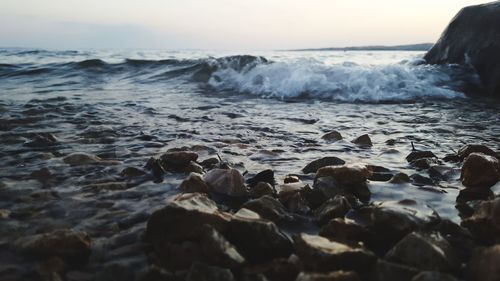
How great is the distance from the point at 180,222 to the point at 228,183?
2.32ft

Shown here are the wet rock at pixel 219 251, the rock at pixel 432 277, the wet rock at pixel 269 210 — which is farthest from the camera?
the wet rock at pixel 269 210

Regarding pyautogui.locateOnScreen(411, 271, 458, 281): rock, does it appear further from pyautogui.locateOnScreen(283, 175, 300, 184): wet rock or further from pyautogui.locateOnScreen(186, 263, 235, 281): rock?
pyautogui.locateOnScreen(283, 175, 300, 184): wet rock

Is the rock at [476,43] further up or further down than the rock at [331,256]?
further up

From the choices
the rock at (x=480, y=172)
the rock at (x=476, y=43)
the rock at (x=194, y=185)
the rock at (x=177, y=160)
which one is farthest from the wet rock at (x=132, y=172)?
the rock at (x=476, y=43)

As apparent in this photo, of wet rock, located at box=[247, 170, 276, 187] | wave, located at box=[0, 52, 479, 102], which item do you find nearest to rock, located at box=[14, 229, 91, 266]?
wet rock, located at box=[247, 170, 276, 187]

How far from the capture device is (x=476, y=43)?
8445mm

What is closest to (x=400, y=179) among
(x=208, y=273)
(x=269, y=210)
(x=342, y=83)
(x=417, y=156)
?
(x=417, y=156)

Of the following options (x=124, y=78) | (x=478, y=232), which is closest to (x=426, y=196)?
(x=478, y=232)

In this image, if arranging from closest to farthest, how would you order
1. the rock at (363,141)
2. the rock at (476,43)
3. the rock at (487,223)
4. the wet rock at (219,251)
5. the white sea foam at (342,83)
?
the wet rock at (219,251)
the rock at (487,223)
the rock at (363,141)
the white sea foam at (342,83)
the rock at (476,43)

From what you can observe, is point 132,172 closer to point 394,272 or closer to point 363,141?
point 394,272

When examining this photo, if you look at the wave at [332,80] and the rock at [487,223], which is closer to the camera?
the rock at [487,223]

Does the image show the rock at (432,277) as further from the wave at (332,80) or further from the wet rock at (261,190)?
the wave at (332,80)

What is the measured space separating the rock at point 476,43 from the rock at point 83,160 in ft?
21.6

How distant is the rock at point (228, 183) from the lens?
229 cm
